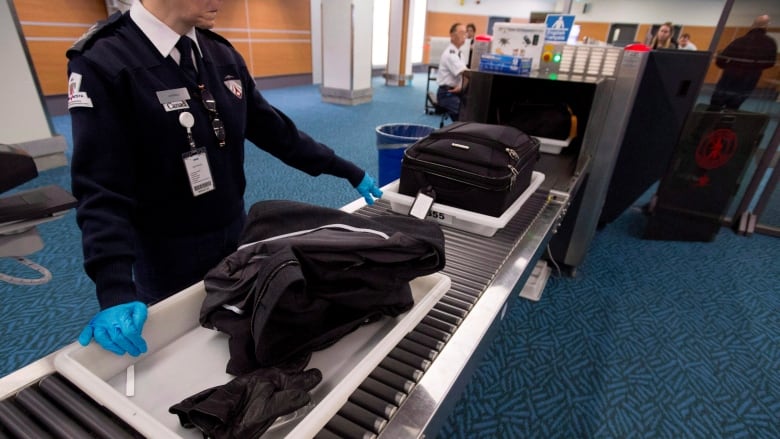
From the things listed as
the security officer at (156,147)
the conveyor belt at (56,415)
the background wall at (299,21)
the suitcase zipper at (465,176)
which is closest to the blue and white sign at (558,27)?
the background wall at (299,21)

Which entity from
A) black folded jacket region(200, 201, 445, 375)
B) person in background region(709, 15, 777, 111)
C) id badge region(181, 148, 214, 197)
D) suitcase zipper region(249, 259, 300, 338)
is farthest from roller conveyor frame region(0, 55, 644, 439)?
person in background region(709, 15, 777, 111)

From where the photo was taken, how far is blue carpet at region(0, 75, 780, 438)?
182 cm

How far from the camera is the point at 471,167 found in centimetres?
127

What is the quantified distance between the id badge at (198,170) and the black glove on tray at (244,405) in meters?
0.67

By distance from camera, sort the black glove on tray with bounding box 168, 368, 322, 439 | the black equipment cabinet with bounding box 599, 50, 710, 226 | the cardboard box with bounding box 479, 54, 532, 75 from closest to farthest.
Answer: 1. the black glove on tray with bounding box 168, 368, 322, 439
2. the cardboard box with bounding box 479, 54, 532, 75
3. the black equipment cabinet with bounding box 599, 50, 710, 226

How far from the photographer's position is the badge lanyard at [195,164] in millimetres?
1082

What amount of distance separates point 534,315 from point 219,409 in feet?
7.37

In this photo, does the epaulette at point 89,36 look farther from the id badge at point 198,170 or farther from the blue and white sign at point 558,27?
the blue and white sign at point 558,27

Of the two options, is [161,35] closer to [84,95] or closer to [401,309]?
[84,95]

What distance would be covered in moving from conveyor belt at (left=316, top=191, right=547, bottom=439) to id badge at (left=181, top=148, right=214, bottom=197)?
1.72ft

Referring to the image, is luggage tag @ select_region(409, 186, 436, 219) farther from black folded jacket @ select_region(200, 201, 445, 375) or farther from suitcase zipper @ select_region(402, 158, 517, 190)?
black folded jacket @ select_region(200, 201, 445, 375)

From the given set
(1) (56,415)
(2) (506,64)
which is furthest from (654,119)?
(1) (56,415)

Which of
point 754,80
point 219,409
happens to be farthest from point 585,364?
point 754,80

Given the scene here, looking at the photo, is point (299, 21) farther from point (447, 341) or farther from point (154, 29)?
point (447, 341)
